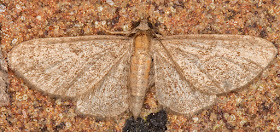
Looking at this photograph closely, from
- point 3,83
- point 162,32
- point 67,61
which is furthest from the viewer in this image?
point 162,32

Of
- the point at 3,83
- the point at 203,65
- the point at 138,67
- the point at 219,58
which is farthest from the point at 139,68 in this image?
the point at 3,83

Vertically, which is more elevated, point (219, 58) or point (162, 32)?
point (162, 32)

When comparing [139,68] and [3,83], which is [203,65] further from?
[3,83]

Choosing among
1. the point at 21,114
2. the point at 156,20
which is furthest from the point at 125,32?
the point at 21,114

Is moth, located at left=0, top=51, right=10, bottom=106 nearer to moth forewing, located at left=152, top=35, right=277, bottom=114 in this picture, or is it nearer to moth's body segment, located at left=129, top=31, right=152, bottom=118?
moth's body segment, located at left=129, top=31, right=152, bottom=118

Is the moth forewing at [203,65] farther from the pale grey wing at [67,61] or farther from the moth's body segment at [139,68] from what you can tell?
the pale grey wing at [67,61]

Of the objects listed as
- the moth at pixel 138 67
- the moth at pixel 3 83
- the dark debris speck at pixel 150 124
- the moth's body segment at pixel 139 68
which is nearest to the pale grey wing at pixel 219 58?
the moth at pixel 138 67

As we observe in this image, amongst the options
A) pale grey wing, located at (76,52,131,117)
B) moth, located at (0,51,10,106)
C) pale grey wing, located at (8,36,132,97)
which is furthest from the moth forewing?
moth, located at (0,51,10,106)
